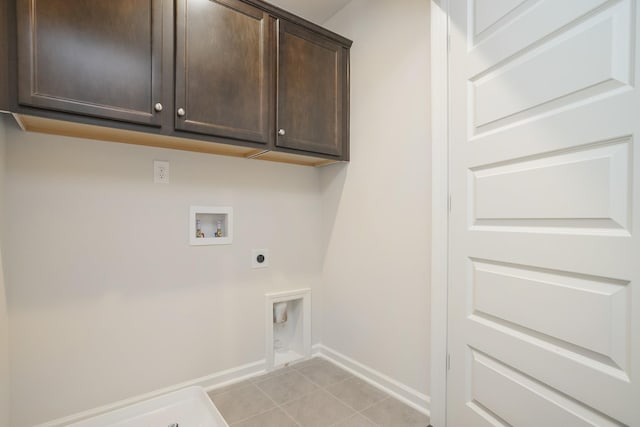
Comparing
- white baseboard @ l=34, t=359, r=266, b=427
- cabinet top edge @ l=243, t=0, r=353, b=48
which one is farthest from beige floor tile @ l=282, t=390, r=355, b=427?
cabinet top edge @ l=243, t=0, r=353, b=48

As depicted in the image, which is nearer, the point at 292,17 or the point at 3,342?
the point at 3,342

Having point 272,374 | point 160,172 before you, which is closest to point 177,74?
point 160,172

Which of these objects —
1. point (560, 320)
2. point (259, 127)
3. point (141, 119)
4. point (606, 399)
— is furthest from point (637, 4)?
point (141, 119)

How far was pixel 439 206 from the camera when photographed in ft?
4.77

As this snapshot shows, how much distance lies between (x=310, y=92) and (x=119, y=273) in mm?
1483

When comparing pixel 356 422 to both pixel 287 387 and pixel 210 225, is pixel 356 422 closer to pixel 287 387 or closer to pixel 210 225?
pixel 287 387

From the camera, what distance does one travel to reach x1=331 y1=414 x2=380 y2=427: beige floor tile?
1.50 meters

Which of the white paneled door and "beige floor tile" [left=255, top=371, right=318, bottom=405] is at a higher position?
the white paneled door

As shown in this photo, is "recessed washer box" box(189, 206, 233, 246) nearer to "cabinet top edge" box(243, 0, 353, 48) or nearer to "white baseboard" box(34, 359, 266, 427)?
"white baseboard" box(34, 359, 266, 427)

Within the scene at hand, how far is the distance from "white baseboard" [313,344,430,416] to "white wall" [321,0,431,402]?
35 mm

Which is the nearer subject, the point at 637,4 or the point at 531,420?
the point at 637,4

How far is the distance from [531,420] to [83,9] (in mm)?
2294

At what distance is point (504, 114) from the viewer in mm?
1155

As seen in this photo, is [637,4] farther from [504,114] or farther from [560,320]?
[560,320]
